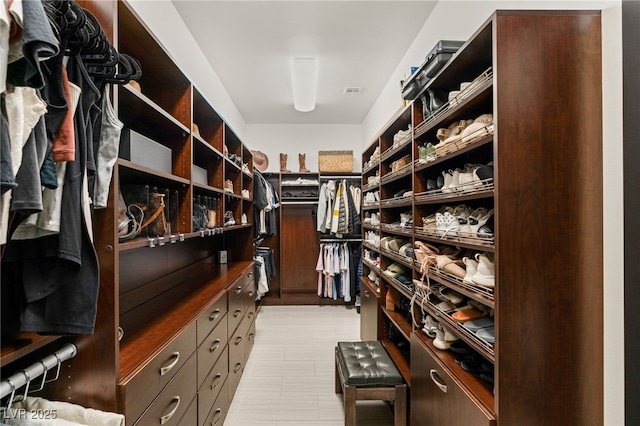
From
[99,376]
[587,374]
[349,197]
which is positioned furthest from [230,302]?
[349,197]

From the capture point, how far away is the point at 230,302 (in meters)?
2.26

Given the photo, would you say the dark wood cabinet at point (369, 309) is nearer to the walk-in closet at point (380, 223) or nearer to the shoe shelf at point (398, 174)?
the walk-in closet at point (380, 223)

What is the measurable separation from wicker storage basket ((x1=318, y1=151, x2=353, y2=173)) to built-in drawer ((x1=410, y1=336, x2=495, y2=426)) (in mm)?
3194

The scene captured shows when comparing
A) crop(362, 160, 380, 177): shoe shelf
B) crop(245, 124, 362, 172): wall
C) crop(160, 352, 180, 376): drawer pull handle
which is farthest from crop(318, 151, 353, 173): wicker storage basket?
crop(160, 352, 180, 376): drawer pull handle

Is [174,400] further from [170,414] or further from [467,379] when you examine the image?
[467,379]

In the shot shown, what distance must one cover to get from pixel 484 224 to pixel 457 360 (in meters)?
0.66

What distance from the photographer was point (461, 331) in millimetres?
1329

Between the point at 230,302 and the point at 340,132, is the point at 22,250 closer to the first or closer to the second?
the point at 230,302

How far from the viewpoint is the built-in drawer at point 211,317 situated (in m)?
1.64

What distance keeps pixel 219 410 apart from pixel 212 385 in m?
0.27

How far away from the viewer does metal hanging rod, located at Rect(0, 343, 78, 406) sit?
75cm

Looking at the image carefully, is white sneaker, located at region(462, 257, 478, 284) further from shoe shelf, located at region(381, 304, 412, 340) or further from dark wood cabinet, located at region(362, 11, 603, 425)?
shoe shelf, located at region(381, 304, 412, 340)

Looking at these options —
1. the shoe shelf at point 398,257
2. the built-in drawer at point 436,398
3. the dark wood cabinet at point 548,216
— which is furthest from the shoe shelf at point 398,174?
the built-in drawer at point 436,398

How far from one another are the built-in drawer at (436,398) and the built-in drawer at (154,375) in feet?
3.78
